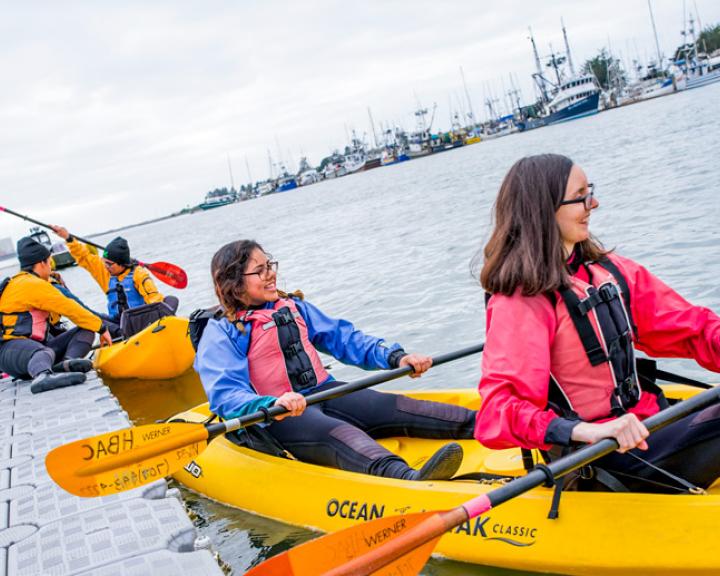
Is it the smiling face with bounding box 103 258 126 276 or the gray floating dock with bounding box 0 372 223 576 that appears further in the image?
the smiling face with bounding box 103 258 126 276

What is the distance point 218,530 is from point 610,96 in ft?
269

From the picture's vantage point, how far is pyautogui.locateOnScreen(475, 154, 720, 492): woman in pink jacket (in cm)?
254

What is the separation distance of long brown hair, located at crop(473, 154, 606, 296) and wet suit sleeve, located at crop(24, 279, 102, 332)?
6247 millimetres

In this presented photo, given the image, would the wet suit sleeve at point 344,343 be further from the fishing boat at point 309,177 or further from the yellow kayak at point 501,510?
the fishing boat at point 309,177

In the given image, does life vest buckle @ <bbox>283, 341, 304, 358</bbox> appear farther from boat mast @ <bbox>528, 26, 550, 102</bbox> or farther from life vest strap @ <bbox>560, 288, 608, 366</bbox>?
boat mast @ <bbox>528, 26, 550, 102</bbox>

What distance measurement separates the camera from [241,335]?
418 centimetres

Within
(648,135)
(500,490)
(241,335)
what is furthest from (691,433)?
(648,135)

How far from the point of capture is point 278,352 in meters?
4.21

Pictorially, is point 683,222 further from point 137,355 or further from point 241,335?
point 241,335

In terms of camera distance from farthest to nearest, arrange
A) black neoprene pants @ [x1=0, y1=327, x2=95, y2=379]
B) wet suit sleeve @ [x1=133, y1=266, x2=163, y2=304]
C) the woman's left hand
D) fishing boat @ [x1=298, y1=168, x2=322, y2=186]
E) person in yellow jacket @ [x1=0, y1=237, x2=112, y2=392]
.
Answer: fishing boat @ [x1=298, y1=168, x2=322, y2=186] → wet suit sleeve @ [x1=133, y1=266, x2=163, y2=304] → person in yellow jacket @ [x1=0, y1=237, x2=112, y2=392] → black neoprene pants @ [x1=0, y1=327, x2=95, y2=379] → the woman's left hand

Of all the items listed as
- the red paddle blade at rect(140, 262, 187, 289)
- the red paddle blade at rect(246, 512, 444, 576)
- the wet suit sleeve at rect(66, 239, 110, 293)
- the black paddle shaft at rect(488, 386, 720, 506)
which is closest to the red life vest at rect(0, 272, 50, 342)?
the wet suit sleeve at rect(66, 239, 110, 293)

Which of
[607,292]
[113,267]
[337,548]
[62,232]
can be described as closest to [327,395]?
[337,548]

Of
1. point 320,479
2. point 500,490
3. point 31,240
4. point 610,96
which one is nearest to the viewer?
point 500,490

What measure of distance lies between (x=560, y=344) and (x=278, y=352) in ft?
6.43
